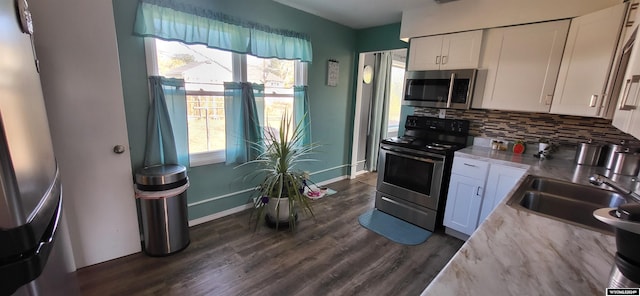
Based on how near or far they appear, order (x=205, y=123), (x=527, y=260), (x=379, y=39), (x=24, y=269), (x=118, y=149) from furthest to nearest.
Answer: (x=379, y=39)
(x=205, y=123)
(x=118, y=149)
(x=527, y=260)
(x=24, y=269)

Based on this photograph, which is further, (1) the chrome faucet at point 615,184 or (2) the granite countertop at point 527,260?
(1) the chrome faucet at point 615,184

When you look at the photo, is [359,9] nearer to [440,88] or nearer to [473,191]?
[440,88]

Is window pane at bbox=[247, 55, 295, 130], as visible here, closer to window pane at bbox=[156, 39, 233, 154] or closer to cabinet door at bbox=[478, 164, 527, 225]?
window pane at bbox=[156, 39, 233, 154]

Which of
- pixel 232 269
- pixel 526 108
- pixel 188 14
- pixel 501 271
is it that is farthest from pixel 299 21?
pixel 501 271

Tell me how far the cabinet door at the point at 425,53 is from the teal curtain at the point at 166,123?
93.7 inches

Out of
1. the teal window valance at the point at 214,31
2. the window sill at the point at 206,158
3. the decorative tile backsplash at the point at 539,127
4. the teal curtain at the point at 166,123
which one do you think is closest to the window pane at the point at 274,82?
the teal window valance at the point at 214,31

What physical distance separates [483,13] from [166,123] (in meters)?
3.02

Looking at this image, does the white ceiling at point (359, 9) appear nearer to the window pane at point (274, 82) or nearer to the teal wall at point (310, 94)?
the teal wall at point (310, 94)

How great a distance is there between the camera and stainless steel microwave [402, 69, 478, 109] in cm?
256

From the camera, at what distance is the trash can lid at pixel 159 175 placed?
→ 6.71ft

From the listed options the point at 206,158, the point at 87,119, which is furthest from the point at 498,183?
the point at 87,119

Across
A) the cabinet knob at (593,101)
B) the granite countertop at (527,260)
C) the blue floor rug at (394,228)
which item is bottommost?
the blue floor rug at (394,228)

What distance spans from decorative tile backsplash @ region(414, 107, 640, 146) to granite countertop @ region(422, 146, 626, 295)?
5.91 feet

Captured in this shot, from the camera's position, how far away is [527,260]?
2.84ft
